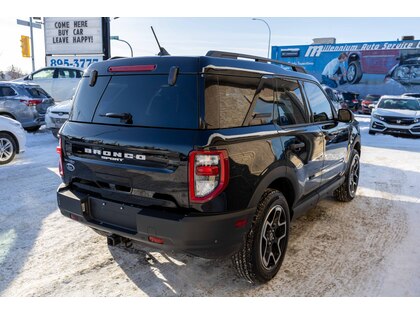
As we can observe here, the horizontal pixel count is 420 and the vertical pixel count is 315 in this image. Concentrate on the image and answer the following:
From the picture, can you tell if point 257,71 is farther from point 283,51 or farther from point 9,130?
point 283,51

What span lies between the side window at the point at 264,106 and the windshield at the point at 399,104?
41.8ft

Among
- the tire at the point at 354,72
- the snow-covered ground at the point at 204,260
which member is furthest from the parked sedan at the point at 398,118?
the tire at the point at 354,72

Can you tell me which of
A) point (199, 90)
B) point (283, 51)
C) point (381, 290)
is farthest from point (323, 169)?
point (283, 51)

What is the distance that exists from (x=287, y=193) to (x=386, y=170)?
5.20 m

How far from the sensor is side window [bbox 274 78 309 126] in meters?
3.28

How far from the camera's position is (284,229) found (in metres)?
3.24

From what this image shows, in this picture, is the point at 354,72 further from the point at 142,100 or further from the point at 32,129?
the point at 142,100

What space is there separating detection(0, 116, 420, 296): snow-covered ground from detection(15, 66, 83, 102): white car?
10.7 m

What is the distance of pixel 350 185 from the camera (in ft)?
17.3

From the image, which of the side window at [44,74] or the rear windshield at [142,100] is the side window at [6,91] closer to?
the side window at [44,74]

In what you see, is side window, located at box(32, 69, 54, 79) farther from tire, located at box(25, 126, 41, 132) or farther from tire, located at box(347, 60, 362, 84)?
tire, located at box(347, 60, 362, 84)

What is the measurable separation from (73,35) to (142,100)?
20.4m

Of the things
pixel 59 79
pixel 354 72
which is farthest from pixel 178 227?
pixel 354 72

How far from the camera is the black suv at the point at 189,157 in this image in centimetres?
246
